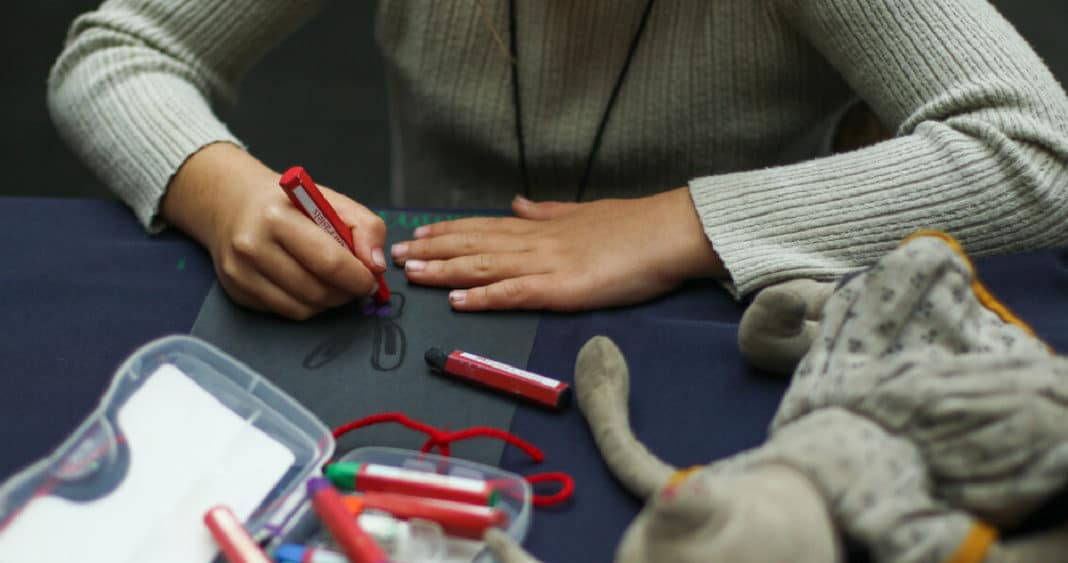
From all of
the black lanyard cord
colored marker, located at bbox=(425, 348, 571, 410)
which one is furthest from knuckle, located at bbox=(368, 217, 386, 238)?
the black lanyard cord

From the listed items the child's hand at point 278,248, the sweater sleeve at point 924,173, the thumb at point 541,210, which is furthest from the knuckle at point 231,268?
the sweater sleeve at point 924,173

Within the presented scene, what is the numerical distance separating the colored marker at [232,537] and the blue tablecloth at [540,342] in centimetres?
13

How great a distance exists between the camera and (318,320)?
0.58 metres

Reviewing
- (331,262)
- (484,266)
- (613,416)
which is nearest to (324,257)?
(331,262)

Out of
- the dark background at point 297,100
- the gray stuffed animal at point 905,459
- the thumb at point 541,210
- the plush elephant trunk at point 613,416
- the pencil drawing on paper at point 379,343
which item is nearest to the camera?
the gray stuffed animal at point 905,459

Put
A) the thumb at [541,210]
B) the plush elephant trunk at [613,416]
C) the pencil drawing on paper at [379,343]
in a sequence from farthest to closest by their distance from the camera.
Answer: the thumb at [541,210] < the pencil drawing on paper at [379,343] < the plush elephant trunk at [613,416]

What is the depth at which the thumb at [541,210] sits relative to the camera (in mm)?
652

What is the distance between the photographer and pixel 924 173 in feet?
1.85

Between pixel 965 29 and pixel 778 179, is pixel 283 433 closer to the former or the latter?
pixel 778 179

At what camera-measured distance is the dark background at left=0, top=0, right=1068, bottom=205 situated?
1410mm

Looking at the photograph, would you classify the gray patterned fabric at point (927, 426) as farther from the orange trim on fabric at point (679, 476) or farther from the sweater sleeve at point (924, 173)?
the sweater sleeve at point (924, 173)

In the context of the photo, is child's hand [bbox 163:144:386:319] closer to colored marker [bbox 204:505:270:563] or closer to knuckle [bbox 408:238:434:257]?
knuckle [bbox 408:238:434:257]

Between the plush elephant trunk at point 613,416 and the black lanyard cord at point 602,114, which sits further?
the black lanyard cord at point 602,114

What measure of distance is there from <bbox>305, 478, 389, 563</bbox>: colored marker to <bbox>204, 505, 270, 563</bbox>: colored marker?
3 centimetres
